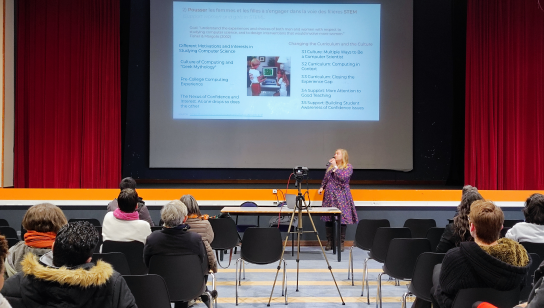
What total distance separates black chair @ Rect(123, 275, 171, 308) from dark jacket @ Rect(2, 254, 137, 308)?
1.89 feet

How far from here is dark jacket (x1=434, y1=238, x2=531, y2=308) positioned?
2123mm

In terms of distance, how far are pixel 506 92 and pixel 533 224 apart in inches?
201

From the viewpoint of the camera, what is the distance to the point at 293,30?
7980 mm

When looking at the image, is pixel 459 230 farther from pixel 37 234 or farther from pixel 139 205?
pixel 139 205

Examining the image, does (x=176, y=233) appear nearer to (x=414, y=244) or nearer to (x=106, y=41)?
(x=414, y=244)

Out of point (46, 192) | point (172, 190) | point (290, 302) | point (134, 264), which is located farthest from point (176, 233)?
point (46, 192)

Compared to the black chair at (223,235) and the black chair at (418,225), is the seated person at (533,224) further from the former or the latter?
the black chair at (223,235)

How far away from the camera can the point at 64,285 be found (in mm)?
1775

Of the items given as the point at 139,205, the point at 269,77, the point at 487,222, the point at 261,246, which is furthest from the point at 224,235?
the point at 269,77

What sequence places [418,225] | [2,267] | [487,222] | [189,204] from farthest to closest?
1. [418,225]
2. [189,204]
3. [487,222]
4. [2,267]

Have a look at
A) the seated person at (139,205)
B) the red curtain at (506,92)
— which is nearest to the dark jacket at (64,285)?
the seated person at (139,205)

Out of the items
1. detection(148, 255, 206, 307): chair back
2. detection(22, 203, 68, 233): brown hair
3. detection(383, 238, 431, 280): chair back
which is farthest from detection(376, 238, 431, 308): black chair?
detection(22, 203, 68, 233): brown hair

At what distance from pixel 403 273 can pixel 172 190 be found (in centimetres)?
427

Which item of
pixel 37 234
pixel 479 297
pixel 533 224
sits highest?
pixel 37 234
